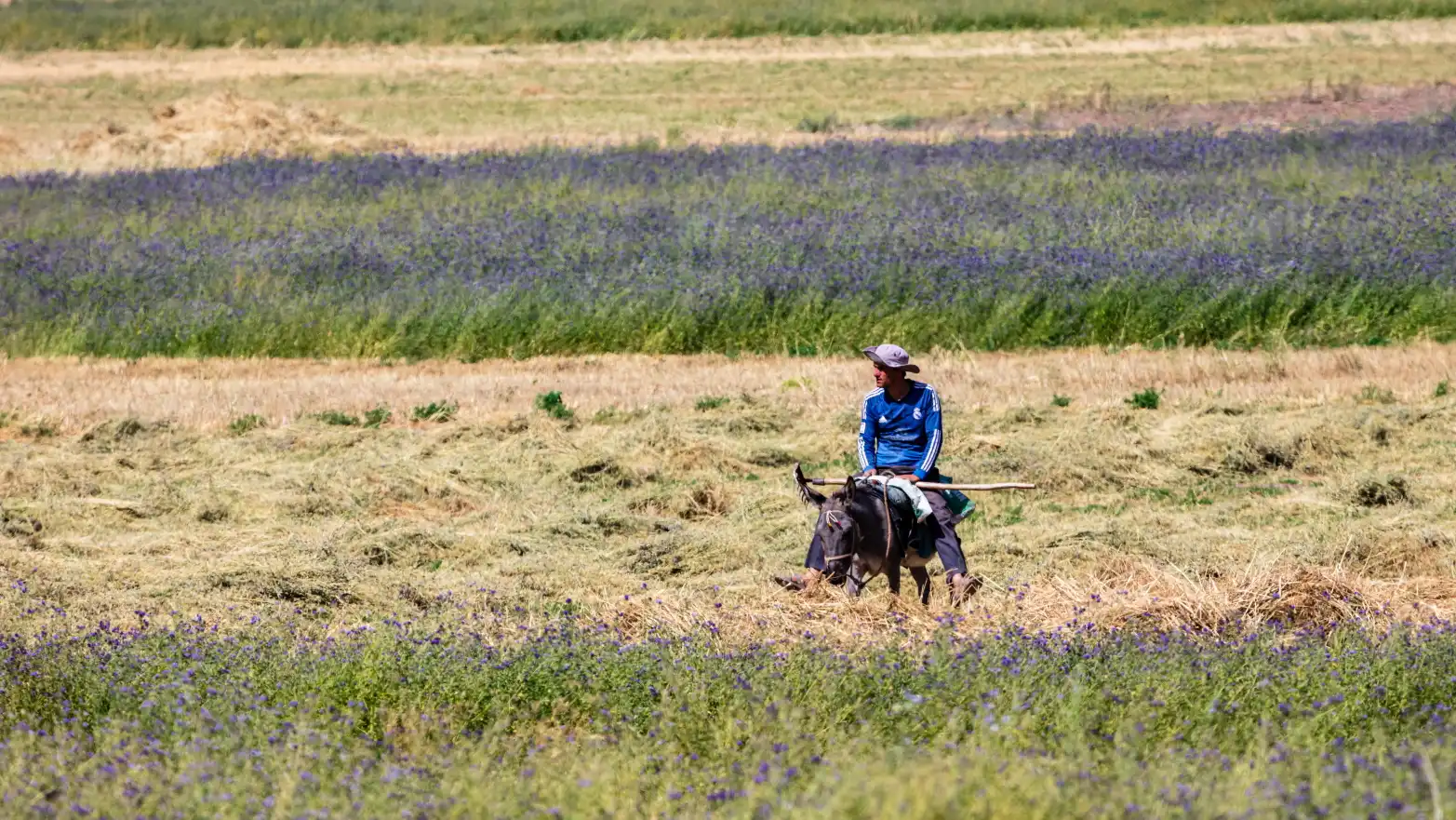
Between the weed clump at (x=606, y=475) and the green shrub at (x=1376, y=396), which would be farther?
the green shrub at (x=1376, y=396)

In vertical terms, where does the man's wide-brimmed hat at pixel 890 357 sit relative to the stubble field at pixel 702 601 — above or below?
above

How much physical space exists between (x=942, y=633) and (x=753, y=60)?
3915 cm

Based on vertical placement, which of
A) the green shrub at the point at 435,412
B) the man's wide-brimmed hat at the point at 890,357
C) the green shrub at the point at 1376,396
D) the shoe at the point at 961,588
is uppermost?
the man's wide-brimmed hat at the point at 890,357

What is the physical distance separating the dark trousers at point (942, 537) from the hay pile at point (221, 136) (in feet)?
75.3

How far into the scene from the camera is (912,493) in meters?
8.98

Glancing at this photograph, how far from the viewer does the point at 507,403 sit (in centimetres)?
1523

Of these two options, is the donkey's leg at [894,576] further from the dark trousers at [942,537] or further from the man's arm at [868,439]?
the man's arm at [868,439]

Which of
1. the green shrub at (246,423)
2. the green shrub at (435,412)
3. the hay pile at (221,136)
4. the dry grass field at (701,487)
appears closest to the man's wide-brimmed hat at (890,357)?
the dry grass field at (701,487)

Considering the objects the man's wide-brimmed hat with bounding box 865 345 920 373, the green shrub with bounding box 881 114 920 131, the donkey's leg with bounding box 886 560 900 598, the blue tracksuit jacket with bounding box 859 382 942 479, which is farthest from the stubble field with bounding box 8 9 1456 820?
the man's wide-brimmed hat with bounding box 865 345 920 373

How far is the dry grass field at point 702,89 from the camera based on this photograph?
32938 mm

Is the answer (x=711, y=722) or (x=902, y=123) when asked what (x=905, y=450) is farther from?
(x=902, y=123)

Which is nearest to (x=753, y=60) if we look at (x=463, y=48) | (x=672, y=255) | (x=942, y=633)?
(x=463, y=48)

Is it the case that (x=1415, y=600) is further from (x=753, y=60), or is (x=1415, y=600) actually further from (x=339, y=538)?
(x=753, y=60)

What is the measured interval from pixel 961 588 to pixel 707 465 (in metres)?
4.25
